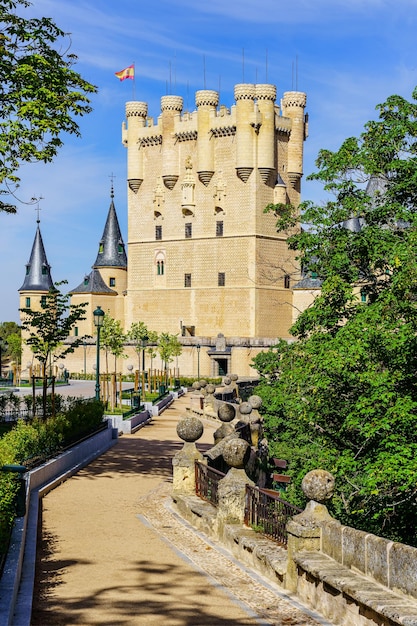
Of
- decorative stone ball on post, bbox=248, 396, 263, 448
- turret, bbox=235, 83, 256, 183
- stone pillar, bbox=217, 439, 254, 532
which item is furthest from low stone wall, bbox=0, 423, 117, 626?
turret, bbox=235, 83, 256, 183

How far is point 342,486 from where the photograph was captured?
18.7m

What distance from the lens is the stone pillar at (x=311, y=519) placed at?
991 cm

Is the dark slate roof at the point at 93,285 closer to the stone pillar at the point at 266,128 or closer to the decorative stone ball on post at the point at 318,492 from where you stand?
the stone pillar at the point at 266,128

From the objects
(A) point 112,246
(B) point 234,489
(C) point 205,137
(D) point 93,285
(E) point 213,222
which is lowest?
(B) point 234,489

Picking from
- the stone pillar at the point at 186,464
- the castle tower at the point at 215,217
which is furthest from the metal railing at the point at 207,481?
the castle tower at the point at 215,217

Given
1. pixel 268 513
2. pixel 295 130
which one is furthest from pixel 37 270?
pixel 268 513

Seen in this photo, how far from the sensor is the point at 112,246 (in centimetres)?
8538

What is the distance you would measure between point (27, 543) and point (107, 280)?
72412 millimetres

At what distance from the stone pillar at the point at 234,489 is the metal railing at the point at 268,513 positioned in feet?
0.39

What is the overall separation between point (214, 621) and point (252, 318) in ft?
206

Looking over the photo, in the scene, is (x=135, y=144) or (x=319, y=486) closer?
(x=319, y=486)

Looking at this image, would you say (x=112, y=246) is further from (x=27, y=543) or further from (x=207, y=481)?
(x=27, y=543)

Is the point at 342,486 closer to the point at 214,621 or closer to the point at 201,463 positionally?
the point at 201,463

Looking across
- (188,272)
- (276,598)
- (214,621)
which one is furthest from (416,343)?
(188,272)
